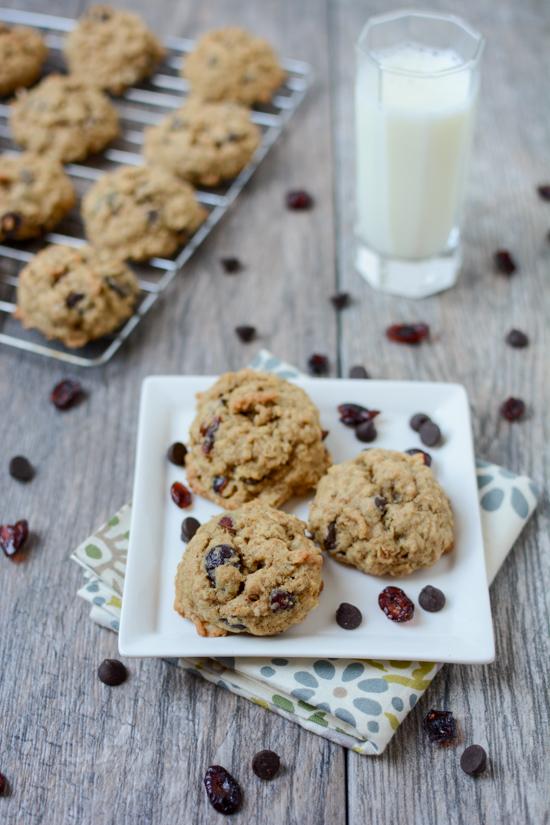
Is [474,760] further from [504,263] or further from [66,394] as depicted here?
Answer: [504,263]

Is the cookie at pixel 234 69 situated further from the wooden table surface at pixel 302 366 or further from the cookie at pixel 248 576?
the cookie at pixel 248 576

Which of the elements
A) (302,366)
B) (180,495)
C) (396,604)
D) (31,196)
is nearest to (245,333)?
(302,366)

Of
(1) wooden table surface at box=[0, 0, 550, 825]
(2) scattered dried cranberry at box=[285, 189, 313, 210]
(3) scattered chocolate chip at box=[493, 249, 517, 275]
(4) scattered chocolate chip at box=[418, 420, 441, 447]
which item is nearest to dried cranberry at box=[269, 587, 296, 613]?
(1) wooden table surface at box=[0, 0, 550, 825]

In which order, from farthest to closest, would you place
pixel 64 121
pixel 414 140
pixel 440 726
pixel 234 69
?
pixel 234 69 → pixel 64 121 → pixel 414 140 → pixel 440 726

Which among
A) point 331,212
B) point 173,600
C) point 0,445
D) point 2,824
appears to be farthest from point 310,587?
point 331,212

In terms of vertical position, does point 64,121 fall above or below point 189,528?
above

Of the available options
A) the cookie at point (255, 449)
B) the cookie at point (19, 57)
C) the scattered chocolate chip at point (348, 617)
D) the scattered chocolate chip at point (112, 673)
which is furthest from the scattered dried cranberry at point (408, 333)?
the cookie at point (19, 57)

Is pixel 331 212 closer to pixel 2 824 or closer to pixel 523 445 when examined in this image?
pixel 523 445
